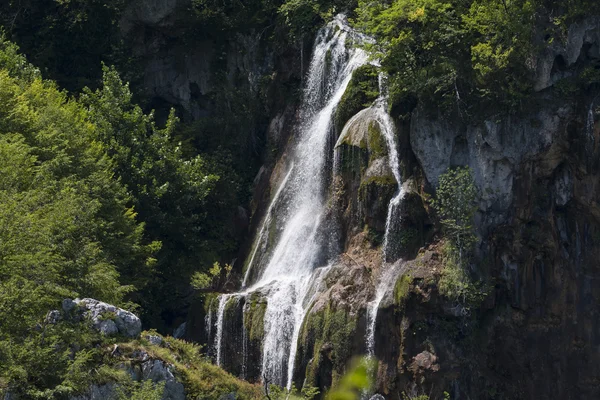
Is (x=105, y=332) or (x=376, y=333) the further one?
(x=376, y=333)

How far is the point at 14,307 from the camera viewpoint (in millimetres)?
25625

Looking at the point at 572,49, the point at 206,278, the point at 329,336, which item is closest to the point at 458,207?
the point at 329,336

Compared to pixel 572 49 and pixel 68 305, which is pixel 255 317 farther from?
pixel 572 49

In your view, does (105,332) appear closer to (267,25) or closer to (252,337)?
(252,337)

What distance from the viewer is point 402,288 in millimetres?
31297

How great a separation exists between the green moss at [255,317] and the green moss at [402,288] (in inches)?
153

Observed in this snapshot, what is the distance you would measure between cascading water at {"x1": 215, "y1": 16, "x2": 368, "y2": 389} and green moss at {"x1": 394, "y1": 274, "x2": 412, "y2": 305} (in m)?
2.65

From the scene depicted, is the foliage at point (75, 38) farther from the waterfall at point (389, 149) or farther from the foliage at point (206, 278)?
the waterfall at point (389, 149)

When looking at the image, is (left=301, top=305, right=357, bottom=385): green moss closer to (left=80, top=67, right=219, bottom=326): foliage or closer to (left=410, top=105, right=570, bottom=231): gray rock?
(left=410, top=105, right=570, bottom=231): gray rock

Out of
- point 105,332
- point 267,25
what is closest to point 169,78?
point 267,25

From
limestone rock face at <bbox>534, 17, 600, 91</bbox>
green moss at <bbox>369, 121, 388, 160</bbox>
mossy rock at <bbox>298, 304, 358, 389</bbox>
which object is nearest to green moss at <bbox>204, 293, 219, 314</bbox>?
mossy rock at <bbox>298, 304, 358, 389</bbox>

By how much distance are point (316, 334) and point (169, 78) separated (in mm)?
13688

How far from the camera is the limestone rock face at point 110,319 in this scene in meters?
26.8

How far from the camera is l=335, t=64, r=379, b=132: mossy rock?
35.1 meters
